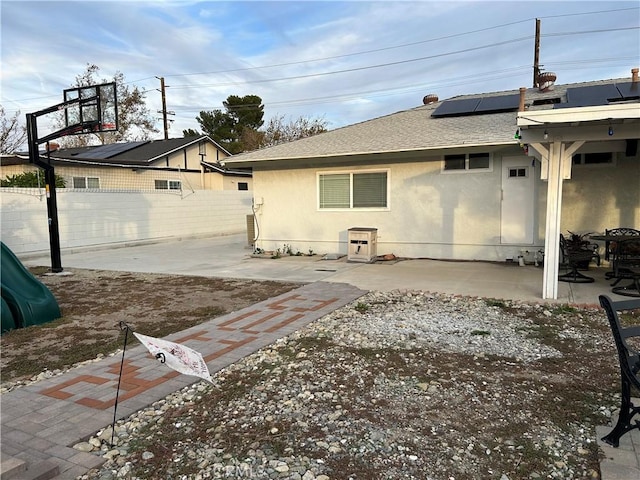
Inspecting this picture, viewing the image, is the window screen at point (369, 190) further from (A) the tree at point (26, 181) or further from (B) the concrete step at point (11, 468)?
(A) the tree at point (26, 181)

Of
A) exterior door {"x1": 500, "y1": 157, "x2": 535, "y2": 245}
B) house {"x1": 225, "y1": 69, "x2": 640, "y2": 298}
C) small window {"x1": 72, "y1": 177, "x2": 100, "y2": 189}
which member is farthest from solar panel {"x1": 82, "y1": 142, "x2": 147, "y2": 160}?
exterior door {"x1": 500, "y1": 157, "x2": 535, "y2": 245}

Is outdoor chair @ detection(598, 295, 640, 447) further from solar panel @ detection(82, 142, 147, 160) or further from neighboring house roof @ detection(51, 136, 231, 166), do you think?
solar panel @ detection(82, 142, 147, 160)

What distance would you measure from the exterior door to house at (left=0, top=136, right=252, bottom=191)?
1248 cm

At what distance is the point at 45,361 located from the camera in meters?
4.58

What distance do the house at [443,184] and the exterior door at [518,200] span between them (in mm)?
20

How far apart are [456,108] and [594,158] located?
4046 millimetres

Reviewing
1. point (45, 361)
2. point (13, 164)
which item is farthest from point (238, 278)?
point (13, 164)

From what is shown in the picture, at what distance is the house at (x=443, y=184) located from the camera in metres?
9.28

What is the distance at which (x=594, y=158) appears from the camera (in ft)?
30.5

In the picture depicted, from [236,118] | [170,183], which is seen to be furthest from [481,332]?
[236,118]

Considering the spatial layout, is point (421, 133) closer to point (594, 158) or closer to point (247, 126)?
point (594, 158)

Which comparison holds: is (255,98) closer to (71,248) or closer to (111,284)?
(71,248)

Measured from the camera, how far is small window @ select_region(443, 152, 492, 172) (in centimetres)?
1006

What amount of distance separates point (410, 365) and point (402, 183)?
7323 millimetres
